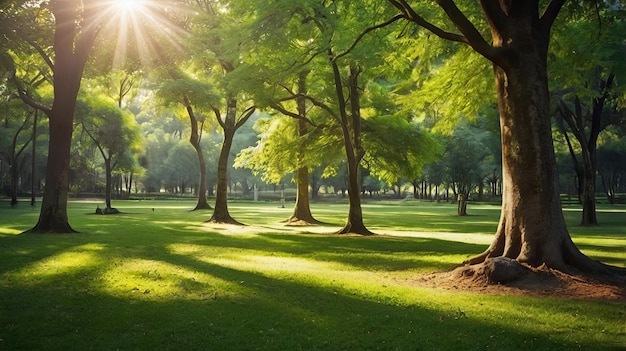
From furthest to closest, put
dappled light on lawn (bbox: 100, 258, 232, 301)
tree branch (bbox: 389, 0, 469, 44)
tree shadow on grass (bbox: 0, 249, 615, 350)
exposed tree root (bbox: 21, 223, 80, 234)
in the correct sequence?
exposed tree root (bbox: 21, 223, 80, 234) → tree branch (bbox: 389, 0, 469, 44) → dappled light on lawn (bbox: 100, 258, 232, 301) → tree shadow on grass (bbox: 0, 249, 615, 350)

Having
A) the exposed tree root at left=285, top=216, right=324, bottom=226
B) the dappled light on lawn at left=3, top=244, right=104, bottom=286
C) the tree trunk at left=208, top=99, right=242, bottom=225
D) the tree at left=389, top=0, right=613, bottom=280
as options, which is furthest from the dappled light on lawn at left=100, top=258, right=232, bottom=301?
the exposed tree root at left=285, top=216, right=324, bottom=226

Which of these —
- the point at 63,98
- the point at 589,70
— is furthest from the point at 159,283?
the point at 589,70

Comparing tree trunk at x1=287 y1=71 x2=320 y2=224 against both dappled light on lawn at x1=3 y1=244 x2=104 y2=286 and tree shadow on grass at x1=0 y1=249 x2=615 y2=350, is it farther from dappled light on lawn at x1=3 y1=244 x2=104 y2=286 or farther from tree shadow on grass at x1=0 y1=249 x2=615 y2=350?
tree shadow on grass at x1=0 y1=249 x2=615 y2=350

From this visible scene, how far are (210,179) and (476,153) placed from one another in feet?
197

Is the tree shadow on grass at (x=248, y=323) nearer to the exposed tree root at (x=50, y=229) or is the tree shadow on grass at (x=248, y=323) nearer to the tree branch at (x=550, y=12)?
the tree branch at (x=550, y=12)

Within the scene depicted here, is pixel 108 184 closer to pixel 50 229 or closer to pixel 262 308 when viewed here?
pixel 50 229

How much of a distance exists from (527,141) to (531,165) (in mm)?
539

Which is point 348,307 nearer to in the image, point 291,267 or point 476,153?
point 291,267

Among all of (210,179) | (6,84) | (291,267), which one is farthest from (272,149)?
(210,179)

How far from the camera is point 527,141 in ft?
36.0

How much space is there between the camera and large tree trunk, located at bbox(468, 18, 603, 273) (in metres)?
10.8

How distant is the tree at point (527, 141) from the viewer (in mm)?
10836

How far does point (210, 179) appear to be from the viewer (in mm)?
101062

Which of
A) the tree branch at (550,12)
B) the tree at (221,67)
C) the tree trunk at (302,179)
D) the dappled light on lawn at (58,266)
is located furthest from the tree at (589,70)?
the dappled light on lawn at (58,266)
